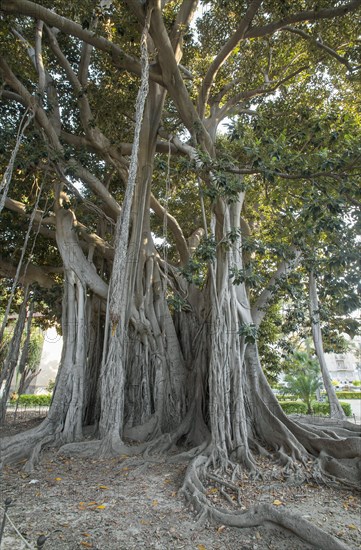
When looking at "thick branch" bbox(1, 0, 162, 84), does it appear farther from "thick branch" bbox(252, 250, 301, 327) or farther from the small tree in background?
the small tree in background

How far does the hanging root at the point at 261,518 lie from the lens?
7.15 ft

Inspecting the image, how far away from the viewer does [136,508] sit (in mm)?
2779

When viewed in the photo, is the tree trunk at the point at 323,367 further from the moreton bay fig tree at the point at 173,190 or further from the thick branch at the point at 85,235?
the thick branch at the point at 85,235

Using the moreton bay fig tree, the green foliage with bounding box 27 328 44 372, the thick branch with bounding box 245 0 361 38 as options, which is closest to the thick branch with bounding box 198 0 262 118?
the moreton bay fig tree

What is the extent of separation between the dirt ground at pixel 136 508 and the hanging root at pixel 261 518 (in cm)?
5

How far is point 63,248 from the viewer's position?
18.8 ft

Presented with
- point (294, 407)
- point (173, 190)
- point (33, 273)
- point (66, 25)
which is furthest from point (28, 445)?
point (294, 407)

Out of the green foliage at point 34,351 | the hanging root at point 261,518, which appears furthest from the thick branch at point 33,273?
the green foliage at point 34,351

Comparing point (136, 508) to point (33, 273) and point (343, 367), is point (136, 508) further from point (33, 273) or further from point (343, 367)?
point (343, 367)

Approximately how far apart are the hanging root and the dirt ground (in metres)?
0.05

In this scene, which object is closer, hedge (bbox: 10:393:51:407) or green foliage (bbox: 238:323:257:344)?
green foliage (bbox: 238:323:257:344)

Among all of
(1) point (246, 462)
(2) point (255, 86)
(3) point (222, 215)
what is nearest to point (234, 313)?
(3) point (222, 215)

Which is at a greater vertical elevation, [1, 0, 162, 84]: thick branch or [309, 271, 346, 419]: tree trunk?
[1, 0, 162, 84]: thick branch

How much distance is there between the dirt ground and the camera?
2.28m
